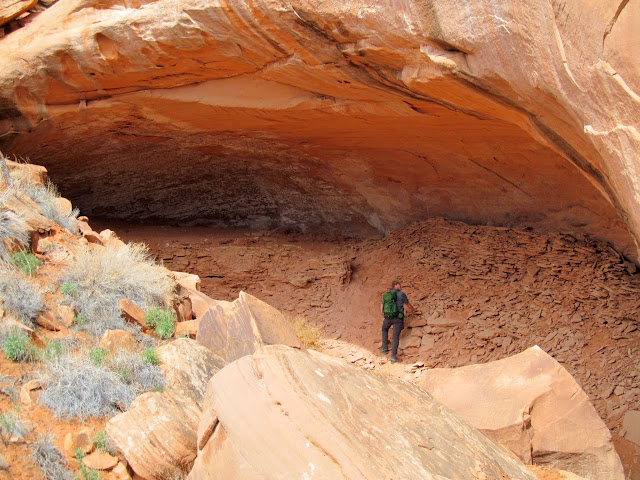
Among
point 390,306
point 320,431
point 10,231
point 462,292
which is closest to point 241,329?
point 320,431

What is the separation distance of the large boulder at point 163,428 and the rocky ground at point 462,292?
11.5ft

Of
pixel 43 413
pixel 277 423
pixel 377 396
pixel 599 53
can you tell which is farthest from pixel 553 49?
pixel 43 413

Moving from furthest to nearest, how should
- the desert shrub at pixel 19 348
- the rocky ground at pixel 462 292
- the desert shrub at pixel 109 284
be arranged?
the rocky ground at pixel 462 292 → the desert shrub at pixel 109 284 → the desert shrub at pixel 19 348

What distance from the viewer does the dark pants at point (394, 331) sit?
7664mm

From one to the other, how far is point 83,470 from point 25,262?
8.69ft

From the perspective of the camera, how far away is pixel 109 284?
580 centimetres

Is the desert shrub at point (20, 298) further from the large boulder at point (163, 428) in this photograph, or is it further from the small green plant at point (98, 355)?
the large boulder at point (163, 428)

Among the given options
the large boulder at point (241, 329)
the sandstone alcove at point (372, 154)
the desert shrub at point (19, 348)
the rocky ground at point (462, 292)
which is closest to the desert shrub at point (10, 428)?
the desert shrub at point (19, 348)

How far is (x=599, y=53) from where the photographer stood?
12.1 ft

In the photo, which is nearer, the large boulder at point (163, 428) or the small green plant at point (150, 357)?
the large boulder at point (163, 428)

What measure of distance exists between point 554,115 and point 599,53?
973 millimetres

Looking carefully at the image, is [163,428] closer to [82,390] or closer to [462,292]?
[82,390]

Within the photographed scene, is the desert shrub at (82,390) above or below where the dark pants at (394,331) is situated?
above

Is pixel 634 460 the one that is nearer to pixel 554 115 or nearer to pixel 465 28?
pixel 554 115
